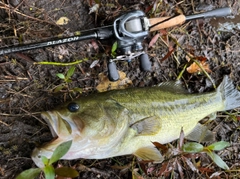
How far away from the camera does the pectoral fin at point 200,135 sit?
3.52 meters

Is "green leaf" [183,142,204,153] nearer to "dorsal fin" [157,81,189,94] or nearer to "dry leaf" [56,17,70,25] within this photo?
"dorsal fin" [157,81,189,94]

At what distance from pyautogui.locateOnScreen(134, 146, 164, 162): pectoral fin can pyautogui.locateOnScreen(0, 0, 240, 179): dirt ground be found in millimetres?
101

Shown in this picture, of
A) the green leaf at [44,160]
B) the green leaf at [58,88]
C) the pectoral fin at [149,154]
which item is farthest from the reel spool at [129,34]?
the green leaf at [44,160]

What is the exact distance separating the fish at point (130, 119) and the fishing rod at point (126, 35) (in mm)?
380

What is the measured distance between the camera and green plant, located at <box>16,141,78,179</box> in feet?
8.20

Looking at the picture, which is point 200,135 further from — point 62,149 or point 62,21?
point 62,21

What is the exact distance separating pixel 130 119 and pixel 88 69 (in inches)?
32.9

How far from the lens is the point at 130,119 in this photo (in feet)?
9.83

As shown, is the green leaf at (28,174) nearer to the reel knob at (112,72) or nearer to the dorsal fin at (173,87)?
the reel knob at (112,72)

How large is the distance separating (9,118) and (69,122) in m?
0.86

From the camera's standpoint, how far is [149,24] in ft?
10.6

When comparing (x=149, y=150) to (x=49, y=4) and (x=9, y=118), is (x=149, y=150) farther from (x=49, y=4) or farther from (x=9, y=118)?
(x=49, y=4)

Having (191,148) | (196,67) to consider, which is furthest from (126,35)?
(191,148)

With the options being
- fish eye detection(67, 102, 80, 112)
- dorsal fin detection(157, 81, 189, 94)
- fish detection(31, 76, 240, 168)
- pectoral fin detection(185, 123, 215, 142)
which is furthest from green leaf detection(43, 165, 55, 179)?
pectoral fin detection(185, 123, 215, 142)
